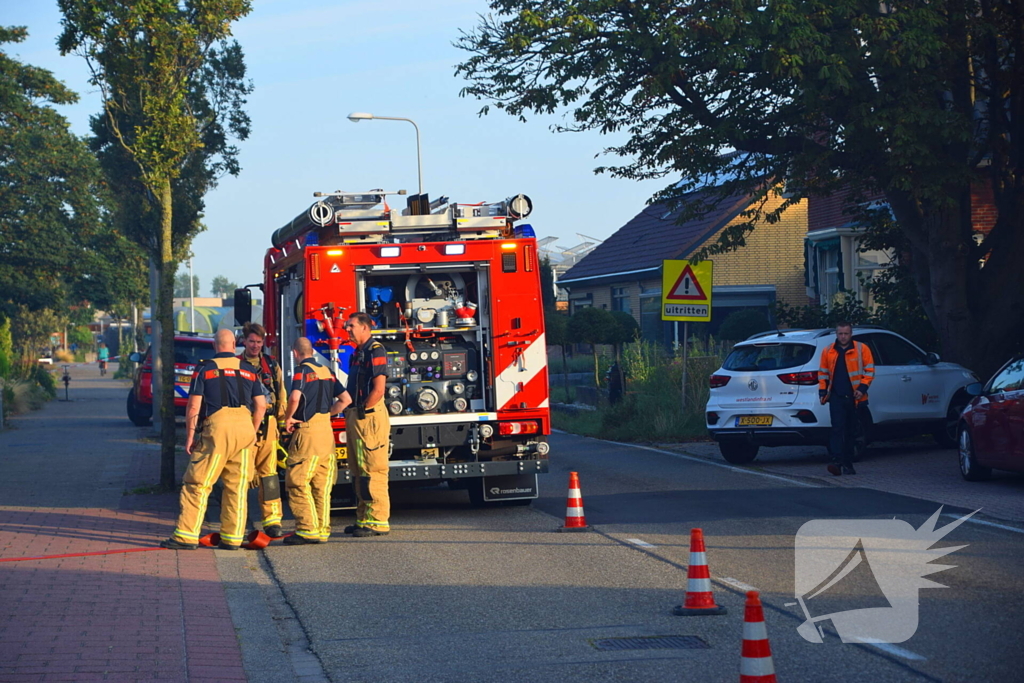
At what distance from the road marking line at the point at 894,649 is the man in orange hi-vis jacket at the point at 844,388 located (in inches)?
288

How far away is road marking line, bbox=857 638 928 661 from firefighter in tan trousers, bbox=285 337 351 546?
206 inches

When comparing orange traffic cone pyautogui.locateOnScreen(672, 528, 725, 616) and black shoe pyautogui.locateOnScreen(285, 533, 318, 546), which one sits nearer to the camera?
orange traffic cone pyautogui.locateOnScreen(672, 528, 725, 616)

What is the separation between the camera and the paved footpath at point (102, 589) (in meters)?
6.13

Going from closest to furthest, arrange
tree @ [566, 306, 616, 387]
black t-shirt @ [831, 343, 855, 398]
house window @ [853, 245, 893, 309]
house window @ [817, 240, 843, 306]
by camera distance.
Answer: black t-shirt @ [831, 343, 855, 398]
house window @ [853, 245, 893, 309]
tree @ [566, 306, 616, 387]
house window @ [817, 240, 843, 306]

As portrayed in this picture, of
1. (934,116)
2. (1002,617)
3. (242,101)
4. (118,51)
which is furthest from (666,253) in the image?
(1002,617)

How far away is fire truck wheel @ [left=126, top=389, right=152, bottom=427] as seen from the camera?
25672mm

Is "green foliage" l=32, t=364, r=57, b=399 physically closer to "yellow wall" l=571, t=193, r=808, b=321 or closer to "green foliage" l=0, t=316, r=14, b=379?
"green foliage" l=0, t=316, r=14, b=379

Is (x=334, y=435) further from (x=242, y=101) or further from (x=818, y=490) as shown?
(x=242, y=101)

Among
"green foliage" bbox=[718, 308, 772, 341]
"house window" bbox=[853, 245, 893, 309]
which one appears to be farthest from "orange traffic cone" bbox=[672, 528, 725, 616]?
"green foliage" bbox=[718, 308, 772, 341]

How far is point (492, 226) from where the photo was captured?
11.6m

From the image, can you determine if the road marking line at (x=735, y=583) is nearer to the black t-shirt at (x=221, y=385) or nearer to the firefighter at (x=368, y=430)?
the firefighter at (x=368, y=430)

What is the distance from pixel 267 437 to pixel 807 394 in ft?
22.5

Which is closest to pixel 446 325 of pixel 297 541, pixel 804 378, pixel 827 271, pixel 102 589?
pixel 297 541

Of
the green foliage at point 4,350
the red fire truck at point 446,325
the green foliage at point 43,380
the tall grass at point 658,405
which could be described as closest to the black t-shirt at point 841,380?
the red fire truck at point 446,325
